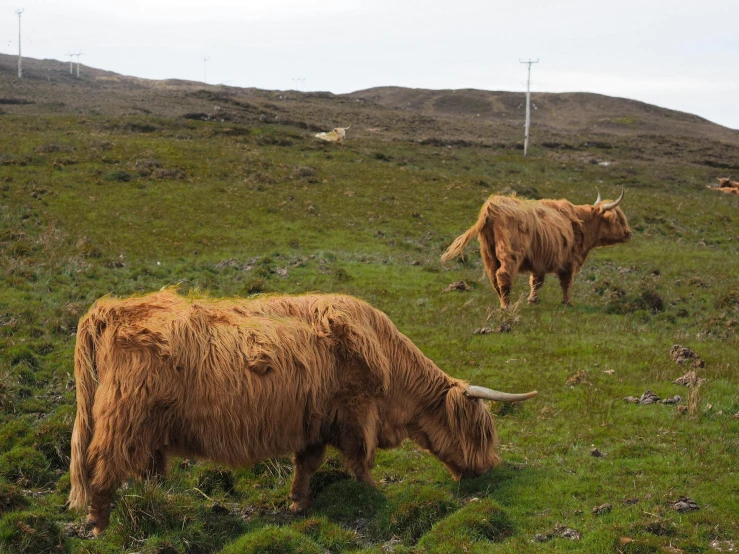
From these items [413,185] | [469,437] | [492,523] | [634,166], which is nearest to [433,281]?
[469,437]

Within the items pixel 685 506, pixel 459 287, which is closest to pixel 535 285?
pixel 459 287

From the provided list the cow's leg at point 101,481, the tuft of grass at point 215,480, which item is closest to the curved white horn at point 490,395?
the tuft of grass at point 215,480

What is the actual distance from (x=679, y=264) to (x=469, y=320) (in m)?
10.6

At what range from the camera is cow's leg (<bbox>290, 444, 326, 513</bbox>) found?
7117mm

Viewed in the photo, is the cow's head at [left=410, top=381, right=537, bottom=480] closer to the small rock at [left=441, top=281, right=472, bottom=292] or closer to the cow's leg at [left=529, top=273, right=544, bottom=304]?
the cow's leg at [left=529, top=273, right=544, bottom=304]

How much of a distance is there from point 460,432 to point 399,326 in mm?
7379

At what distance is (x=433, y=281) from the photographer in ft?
62.6

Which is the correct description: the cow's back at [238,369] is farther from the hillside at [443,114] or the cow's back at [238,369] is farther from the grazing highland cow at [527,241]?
the hillside at [443,114]

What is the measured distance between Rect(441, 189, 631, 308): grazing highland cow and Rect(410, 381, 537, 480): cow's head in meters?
8.16

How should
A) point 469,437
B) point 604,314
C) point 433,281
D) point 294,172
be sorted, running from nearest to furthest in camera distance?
point 469,437 < point 604,314 < point 433,281 < point 294,172

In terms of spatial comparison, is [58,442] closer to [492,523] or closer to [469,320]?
[492,523]

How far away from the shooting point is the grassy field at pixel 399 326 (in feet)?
20.5

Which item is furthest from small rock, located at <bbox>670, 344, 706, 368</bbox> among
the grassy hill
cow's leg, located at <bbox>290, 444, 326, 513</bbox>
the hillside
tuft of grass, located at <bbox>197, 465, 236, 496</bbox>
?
the hillside

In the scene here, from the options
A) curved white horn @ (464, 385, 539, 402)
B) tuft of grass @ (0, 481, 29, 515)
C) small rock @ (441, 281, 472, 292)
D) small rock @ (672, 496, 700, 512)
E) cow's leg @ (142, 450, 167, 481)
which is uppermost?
curved white horn @ (464, 385, 539, 402)
